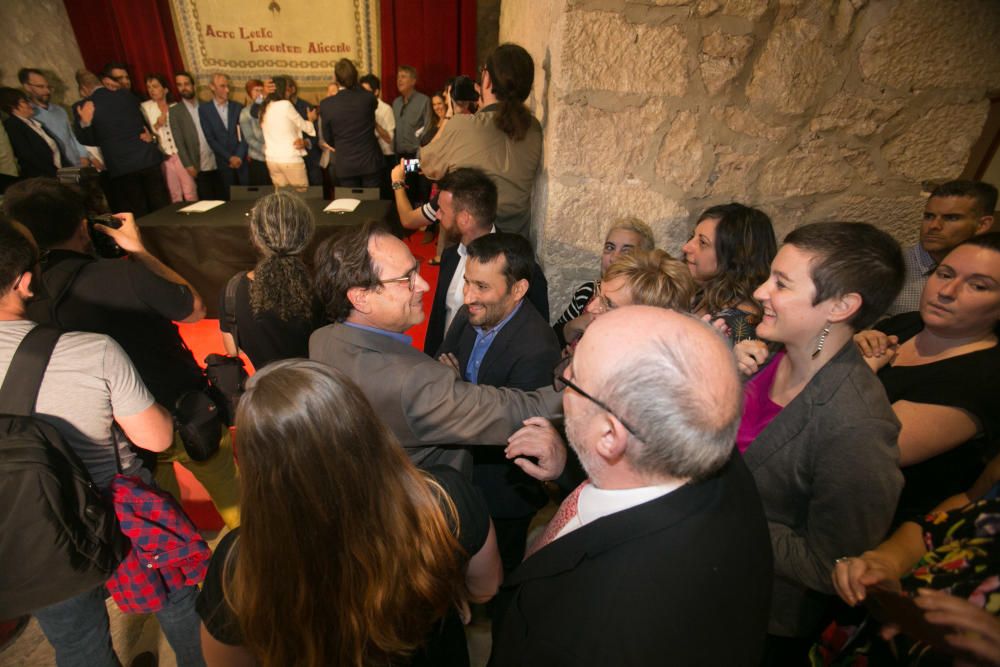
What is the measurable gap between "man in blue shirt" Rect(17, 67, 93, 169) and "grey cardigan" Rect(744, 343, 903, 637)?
772 cm

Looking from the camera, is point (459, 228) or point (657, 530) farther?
point (459, 228)

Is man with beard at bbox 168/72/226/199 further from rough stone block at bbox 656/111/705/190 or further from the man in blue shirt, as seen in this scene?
rough stone block at bbox 656/111/705/190

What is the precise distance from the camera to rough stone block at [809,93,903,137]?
7.90 feet

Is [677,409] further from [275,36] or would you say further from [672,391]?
[275,36]

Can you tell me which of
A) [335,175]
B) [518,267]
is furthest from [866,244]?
[335,175]

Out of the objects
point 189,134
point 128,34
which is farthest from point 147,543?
point 128,34

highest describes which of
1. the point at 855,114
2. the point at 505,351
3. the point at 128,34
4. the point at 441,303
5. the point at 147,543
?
the point at 128,34

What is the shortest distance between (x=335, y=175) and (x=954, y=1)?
21.5 feet

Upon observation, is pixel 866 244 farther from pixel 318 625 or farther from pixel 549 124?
pixel 549 124

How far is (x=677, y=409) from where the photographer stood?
2.88 ft

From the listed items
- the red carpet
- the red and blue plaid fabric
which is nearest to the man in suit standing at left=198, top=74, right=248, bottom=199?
the red carpet

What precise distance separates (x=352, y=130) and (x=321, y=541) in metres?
6.36

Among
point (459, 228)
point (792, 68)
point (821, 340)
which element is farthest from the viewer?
point (459, 228)

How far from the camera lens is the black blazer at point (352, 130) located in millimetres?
6031
